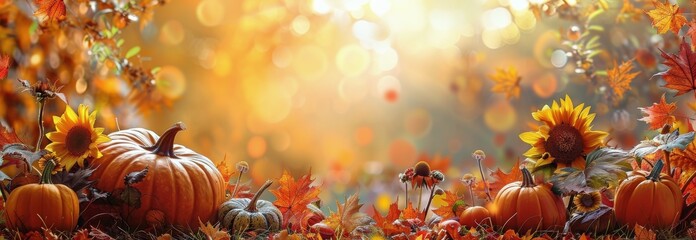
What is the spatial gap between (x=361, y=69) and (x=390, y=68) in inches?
5.9

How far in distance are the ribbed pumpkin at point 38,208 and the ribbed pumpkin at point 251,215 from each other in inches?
12.2

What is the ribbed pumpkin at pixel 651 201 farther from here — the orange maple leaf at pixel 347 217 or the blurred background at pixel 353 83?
the blurred background at pixel 353 83

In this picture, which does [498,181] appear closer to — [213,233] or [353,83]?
[213,233]

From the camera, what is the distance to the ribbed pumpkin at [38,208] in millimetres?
1342

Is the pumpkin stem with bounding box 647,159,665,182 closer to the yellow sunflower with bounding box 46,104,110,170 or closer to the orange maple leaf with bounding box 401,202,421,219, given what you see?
the orange maple leaf with bounding box 401,202,421,219

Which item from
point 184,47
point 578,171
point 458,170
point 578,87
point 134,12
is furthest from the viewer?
point 458,170

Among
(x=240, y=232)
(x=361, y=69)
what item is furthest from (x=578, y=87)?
(x=240, y=232)

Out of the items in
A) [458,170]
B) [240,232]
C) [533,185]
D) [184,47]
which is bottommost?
[458,170]

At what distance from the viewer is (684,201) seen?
58.9 inches

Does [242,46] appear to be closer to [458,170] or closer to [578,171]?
[458,170]

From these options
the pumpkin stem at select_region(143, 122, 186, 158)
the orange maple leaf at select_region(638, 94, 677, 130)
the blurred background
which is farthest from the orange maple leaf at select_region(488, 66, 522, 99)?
the pumpkin stem at select_region(143, 122, 186, 158)

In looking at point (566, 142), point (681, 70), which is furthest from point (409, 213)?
point (681, 70)

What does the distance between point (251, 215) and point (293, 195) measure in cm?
13

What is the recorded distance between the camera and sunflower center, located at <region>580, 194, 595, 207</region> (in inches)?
58.5
